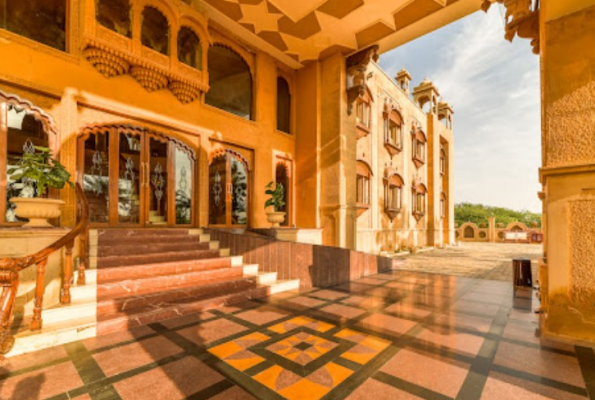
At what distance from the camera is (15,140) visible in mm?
4668

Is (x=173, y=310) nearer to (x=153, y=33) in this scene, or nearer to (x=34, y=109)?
(x=34, y=109)

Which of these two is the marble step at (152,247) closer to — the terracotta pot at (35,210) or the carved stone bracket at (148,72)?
the terracotta pot at (35,210)

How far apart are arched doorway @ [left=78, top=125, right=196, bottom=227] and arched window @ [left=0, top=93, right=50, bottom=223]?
632 mm

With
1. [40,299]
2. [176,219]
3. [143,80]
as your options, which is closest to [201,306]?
[40,299]

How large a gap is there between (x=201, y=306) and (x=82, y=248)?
1.75m

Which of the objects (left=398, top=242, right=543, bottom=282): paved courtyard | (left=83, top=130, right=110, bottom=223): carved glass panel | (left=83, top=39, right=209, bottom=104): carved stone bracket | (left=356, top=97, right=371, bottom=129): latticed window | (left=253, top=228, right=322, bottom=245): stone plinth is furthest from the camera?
(left=356, top=97, right=371, bottom=129): latticed window

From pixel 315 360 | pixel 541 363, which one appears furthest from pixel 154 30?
pixel 541 363

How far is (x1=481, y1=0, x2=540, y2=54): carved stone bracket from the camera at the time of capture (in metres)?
3.91

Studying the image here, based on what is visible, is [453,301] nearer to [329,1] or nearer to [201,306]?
[201,306]

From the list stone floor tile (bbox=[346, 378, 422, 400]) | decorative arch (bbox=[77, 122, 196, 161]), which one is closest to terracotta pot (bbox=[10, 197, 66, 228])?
decorative arch (bbox=[77, 122, 196, 161])

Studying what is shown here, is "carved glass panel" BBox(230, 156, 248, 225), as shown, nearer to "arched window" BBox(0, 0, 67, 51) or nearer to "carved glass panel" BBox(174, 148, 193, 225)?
"carved glass panel" BBox(174, 148, 193, 225)

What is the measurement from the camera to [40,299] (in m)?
2.90

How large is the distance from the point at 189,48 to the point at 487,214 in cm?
4496

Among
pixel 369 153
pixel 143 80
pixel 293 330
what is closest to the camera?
pixel 293 330
